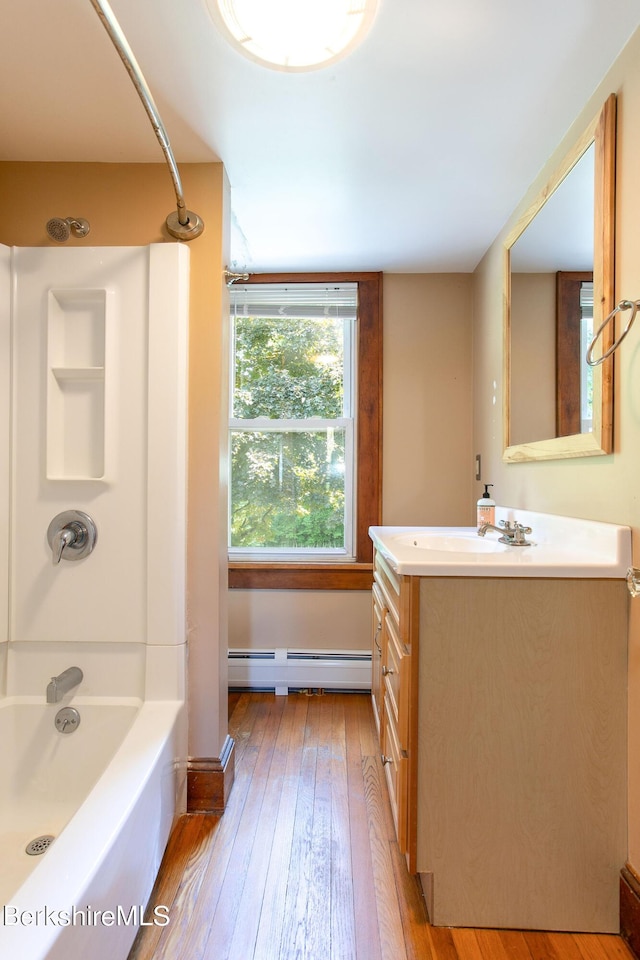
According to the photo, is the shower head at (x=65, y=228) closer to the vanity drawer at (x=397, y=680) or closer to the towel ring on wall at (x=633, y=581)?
the vanity drawer at (x=397, y=680)

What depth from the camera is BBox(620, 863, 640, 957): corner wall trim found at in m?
1.09

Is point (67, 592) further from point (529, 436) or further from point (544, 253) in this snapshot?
point (544, 253)

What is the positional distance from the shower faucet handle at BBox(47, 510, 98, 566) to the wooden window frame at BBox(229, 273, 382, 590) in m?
1.00

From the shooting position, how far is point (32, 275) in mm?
1568

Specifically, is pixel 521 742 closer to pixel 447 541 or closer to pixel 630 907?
pixel 630 907

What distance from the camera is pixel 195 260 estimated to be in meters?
1.60

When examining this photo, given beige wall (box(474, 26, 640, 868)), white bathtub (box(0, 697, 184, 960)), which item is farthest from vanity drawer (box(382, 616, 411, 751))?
white bathtub (box(0, 697, 184, 960))

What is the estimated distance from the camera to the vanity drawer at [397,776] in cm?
115

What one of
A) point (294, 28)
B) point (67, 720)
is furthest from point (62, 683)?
point (294, 28)

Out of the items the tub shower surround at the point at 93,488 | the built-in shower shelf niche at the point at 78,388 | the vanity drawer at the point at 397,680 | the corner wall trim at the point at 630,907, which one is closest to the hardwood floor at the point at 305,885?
the corner wall trim at the point at 630,907

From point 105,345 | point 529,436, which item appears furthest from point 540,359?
point 105,345

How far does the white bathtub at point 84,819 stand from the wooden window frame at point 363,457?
1016 mm

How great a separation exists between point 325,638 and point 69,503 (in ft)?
4.76

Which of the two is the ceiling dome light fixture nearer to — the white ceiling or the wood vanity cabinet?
the white ceiling
